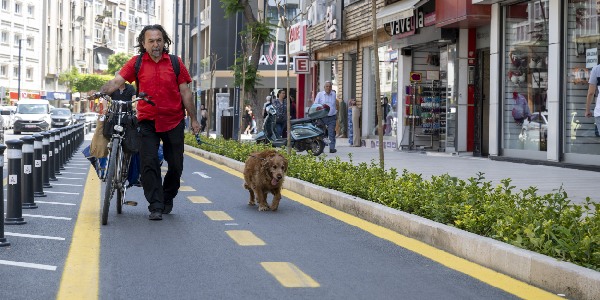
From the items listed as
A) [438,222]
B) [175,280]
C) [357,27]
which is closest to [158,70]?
[438,222]

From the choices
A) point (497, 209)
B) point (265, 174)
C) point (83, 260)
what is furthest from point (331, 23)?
point (83, 260)

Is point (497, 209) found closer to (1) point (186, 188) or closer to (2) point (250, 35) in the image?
(1) point (186, 188)

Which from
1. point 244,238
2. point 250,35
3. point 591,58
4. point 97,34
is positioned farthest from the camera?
point 97,34

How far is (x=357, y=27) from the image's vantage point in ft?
111

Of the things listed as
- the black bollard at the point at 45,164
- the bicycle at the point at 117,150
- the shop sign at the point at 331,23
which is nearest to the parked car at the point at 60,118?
the shop sign at the point at 331,23

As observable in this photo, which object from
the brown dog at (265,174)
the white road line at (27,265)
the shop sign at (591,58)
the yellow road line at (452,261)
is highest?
the shop sign at (591,58)

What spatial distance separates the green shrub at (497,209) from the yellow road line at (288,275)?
4.81 feet

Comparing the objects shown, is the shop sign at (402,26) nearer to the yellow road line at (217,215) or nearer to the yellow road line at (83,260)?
the yellow road line at (217,215)

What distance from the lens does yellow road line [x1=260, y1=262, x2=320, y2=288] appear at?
21.1 feet

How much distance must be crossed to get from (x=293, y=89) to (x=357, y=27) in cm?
4153

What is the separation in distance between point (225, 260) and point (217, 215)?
11.7 ft

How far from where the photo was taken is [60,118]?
6178cm

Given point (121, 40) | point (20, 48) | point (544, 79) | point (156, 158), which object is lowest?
point (156, 158)

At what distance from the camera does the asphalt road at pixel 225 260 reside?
616 centimetres
